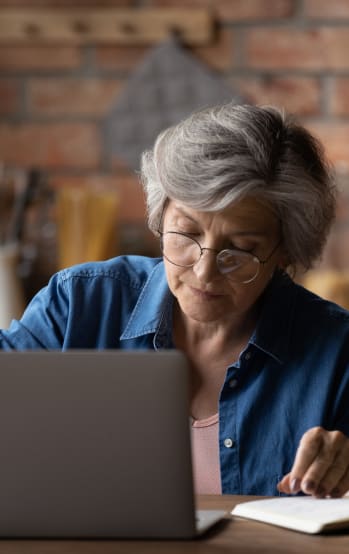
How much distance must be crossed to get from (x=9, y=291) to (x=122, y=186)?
0.60m

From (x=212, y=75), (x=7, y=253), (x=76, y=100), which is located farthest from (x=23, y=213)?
(x=212, y=75)

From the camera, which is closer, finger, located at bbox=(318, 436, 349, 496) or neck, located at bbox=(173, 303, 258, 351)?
finger, located at bbox=(318, 436, 349, 496)

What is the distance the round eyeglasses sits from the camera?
1.60 meters

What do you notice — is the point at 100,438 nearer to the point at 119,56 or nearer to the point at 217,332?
the point at 217,332

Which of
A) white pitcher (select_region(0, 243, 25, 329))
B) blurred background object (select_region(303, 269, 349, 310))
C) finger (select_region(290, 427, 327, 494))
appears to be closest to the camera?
finger (select_region(290, 427, 327, 494))

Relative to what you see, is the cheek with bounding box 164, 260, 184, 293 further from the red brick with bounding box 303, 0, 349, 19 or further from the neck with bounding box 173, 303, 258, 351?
the red brick with bounding box 303, 0, 349, 19

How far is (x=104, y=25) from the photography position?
290 cm

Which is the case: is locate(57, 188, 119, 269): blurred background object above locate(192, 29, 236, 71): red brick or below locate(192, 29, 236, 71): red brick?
below

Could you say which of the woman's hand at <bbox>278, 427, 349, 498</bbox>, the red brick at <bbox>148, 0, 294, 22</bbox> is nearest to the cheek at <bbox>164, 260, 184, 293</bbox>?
the woman's hand at <bbox>278, 427, 349, 498</bbox>

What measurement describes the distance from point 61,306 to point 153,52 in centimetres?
134

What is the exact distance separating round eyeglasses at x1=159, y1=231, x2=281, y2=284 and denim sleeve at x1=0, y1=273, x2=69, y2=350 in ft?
0.76

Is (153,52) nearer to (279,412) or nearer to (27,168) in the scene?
(27,168)

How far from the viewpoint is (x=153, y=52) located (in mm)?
2916

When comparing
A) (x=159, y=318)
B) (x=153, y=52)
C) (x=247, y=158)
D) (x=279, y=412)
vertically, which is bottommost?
(x=279, y=412)
